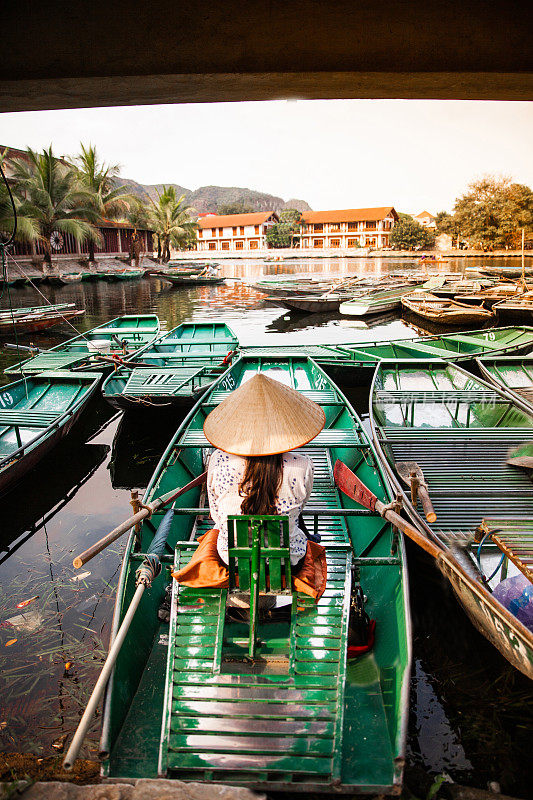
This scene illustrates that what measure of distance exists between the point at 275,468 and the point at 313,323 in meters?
21.0

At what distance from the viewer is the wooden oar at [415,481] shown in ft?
14.5

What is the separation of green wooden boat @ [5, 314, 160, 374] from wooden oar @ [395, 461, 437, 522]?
24.1ft

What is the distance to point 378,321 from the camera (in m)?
22.8

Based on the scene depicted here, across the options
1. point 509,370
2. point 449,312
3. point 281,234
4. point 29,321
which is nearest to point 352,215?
point 281,234

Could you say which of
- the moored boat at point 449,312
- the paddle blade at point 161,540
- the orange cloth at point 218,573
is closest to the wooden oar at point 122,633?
the paddle blade at point 161,540

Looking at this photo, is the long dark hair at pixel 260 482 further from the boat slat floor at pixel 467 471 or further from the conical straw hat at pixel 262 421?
the boat slat floor at pixel 467 471

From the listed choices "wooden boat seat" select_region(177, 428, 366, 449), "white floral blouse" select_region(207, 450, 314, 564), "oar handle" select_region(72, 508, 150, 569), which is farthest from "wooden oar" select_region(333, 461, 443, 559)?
"oar handle" select_region(72, 508, 150, 569)

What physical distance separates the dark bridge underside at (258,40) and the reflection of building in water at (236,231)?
252 ft

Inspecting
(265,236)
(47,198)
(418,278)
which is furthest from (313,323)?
(265,236)

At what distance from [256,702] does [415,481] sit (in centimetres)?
245

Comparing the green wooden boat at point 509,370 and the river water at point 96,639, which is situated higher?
the green wooden boat at point 509,370

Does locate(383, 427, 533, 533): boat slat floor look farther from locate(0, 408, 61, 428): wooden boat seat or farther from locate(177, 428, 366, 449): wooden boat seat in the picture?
locate(0, 408, 61, 428): wooden boat seat

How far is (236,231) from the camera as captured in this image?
253 ft

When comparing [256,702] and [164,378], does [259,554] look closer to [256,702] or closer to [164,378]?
[256,702]
